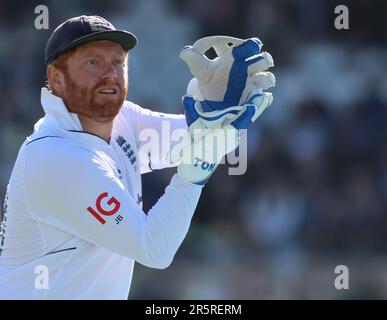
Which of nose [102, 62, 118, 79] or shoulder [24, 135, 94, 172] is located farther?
nose [102, 62, 118, 79]

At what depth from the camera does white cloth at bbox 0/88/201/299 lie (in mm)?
3369

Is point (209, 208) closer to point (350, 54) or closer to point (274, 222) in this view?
point (274, 222)

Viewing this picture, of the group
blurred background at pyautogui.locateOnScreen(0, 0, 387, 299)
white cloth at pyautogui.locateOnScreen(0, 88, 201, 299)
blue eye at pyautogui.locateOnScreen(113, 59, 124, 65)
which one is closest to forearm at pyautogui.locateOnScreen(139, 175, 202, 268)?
white cloth at pyautogui.locateOnScreen(0, 88, 201, 299)

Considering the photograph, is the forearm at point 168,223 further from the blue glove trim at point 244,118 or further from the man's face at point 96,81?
the man's face at point 96,81

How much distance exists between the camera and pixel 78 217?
11.2 ft

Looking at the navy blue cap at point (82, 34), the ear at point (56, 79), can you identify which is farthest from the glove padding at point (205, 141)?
the ear at point (56, 79)

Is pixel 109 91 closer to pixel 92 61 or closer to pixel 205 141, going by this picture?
pixel 92 61

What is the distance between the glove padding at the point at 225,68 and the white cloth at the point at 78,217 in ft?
1.20

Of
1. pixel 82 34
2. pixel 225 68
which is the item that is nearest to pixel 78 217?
pixel 82 34

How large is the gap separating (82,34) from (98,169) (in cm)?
49

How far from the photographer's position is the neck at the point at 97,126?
3.64m

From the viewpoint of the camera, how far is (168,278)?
7.95 metres

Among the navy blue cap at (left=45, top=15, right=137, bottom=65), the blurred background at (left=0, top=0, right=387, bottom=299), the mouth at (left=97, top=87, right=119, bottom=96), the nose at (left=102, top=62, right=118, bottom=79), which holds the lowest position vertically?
the mouth at (left=97, top=87, right=119, bottom=96)

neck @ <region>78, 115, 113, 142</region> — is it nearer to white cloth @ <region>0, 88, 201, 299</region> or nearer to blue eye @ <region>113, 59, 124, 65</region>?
white cloth @ <region>0, 88, 201, 299</region>
